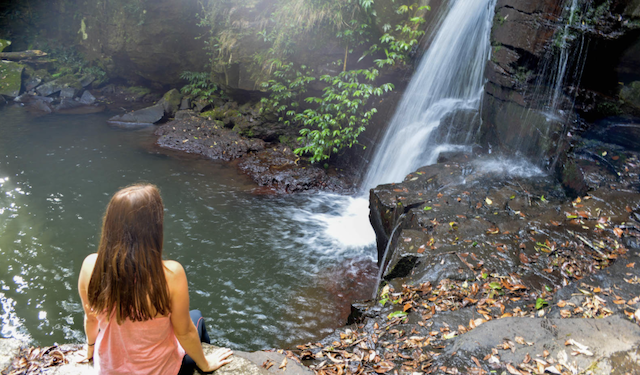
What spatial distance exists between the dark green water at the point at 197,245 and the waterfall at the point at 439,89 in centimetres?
178

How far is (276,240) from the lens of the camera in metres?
6.72

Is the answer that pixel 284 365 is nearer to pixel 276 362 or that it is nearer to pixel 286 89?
pixel 276 362

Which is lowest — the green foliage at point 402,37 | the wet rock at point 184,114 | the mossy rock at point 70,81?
the wet rock at point 184,114

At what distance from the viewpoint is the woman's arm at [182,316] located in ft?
6.27

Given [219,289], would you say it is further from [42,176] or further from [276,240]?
[42,176]

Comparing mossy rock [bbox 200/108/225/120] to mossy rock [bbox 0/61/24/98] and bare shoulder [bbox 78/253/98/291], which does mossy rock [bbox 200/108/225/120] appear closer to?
mossy rock [bbox 0/61/24/98]

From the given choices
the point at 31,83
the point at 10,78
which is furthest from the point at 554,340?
the point at 10,78

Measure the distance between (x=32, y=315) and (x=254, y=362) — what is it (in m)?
3.76

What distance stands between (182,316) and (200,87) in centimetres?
1366

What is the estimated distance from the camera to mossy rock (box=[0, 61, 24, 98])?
1487 centimetres

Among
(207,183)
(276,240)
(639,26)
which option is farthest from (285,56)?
(639,26)

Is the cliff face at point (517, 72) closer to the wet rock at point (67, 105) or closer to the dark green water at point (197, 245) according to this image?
the dark green water at point (197, 245)

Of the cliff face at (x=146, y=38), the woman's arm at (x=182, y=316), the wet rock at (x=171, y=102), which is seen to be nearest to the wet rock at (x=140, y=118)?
the wet rock at (x=171, y=102)

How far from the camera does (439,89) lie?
852 centimetres
